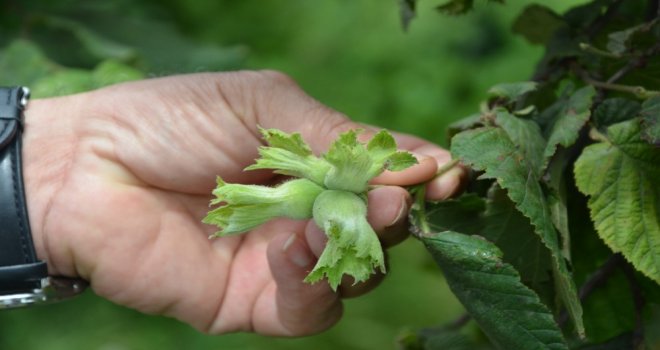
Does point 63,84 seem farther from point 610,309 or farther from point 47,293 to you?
point 610,309

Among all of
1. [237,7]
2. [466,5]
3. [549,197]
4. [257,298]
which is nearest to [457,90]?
[237,7]

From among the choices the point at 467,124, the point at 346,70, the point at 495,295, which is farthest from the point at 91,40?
the point at 495,295

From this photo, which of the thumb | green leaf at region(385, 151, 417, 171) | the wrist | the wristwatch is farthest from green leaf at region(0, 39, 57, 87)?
green leaf at region(385, 151, 417, 171)

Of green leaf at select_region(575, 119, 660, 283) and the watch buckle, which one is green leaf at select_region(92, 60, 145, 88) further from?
green leaf at select_region(575, 119, 660, 283)

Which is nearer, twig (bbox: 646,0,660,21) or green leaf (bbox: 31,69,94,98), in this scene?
twig (bbox: 646,0,660,21)

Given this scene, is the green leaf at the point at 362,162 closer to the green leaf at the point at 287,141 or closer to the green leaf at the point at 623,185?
the green leaf at the point at 287,141

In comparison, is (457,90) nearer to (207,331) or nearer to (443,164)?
(207,331)
